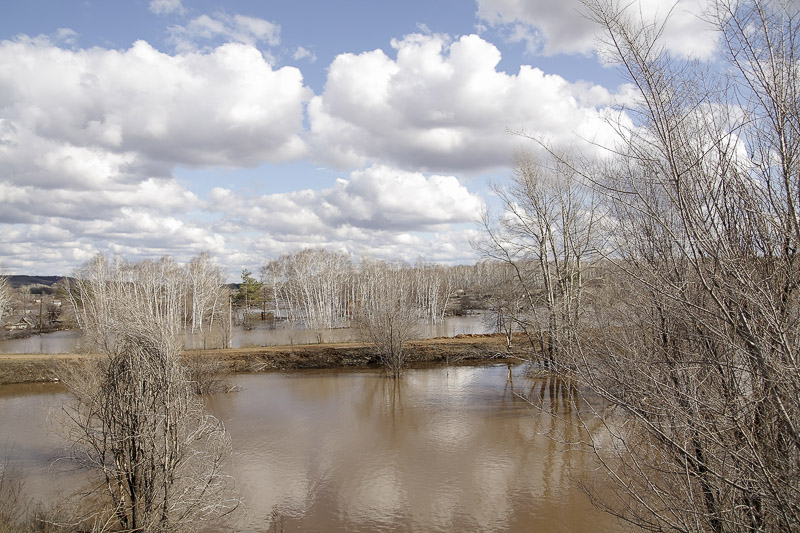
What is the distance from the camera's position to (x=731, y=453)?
2.91 metres

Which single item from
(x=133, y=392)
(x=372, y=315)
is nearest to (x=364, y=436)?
(x=133, y=392)

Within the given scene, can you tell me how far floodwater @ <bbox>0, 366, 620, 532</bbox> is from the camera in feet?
28.5

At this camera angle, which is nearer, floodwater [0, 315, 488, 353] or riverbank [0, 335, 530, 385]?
riverbank [0, 335, 530, 385]

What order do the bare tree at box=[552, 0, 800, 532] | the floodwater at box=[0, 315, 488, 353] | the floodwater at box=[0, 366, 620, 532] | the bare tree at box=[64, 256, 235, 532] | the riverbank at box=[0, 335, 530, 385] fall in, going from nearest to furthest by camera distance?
the bare tree at box=[552, 0, 800, 532]
the bare tree at box=[64, 256, 235, 532]
the floodwater at box=[0, 366, 620, 532]
the riverbank at box=[0, 335, 530, 385]
the floodwater at box=[0, 315, 488, 353]

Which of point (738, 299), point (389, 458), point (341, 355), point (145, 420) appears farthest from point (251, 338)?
point (738, 299)

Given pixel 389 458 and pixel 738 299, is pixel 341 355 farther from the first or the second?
pixel 738 299

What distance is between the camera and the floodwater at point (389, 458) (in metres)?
8.69

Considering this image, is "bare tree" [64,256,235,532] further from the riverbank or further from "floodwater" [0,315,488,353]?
"floodwater" [0,315,488,353]

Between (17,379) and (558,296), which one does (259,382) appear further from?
(558,296)

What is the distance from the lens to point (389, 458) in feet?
38.2

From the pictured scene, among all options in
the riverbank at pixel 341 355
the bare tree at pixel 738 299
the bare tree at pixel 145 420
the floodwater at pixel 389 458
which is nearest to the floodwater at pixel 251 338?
the riverbank at pixel 341 355

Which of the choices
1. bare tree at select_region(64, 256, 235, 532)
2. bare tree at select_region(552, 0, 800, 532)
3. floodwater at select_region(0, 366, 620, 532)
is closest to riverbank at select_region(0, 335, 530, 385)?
floodwater at select_region(0, 366, 620, 532)

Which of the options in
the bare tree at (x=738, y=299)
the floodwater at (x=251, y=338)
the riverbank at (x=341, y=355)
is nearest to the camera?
the bare tree at (x=738, y=299)

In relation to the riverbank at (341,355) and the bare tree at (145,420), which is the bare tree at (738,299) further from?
the riverbank at (341,355)
